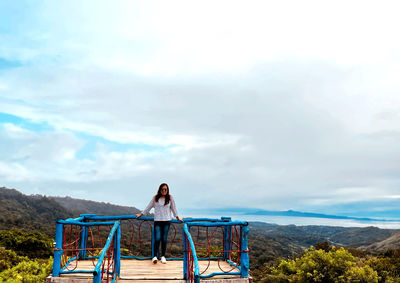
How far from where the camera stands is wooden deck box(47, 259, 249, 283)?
23.8 feet

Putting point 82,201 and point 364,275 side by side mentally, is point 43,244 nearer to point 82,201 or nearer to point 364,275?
point 364,275

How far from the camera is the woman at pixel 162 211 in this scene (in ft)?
30.9

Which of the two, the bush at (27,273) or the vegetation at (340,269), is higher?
the vegetation at (340,269)

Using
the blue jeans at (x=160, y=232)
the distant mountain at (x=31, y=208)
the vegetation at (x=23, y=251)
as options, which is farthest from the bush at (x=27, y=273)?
the distant mountain at (x=31, y=208)

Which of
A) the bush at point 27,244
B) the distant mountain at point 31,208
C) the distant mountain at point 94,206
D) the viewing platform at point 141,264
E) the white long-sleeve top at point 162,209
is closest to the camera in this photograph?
the viewing platform at point 141,264

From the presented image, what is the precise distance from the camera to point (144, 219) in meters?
10.3

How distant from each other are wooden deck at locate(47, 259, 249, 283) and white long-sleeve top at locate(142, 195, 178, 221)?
4.03 ft

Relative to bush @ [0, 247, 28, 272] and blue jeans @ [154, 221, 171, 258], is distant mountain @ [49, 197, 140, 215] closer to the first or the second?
bush @ [0, 247, 28, 272]

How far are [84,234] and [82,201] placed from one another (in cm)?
7436

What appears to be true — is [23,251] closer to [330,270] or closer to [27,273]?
[27,273]

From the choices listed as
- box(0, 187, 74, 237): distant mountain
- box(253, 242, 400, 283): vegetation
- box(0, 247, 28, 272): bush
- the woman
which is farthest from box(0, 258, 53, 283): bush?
box(0, 187, 74, 237): distant mountain

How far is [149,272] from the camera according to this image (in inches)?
332

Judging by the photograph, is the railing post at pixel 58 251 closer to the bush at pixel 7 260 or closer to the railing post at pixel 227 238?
the railing post at pixel 227 238

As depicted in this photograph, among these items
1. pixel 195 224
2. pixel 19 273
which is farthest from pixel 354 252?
pixel 19 273
